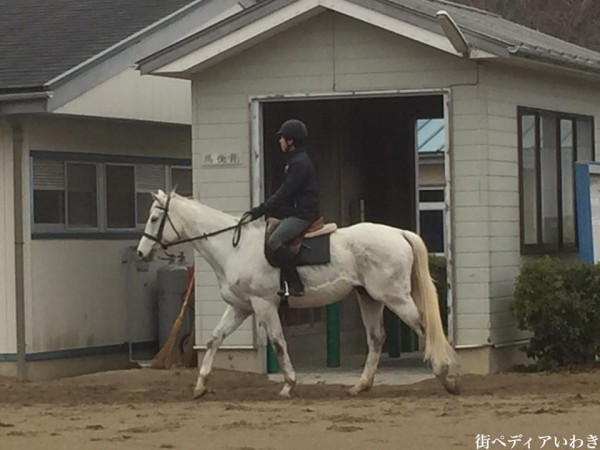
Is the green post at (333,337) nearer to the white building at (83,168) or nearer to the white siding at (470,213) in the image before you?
the white siding at (470,213)

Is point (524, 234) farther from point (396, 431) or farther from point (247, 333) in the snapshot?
point (396, 431)

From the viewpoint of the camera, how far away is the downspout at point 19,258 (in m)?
19.6

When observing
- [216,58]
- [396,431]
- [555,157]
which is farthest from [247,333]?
[396,431]

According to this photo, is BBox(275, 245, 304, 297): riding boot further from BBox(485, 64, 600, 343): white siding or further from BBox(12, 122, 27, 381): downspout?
BBox(12, 122, 27, 381): downspout

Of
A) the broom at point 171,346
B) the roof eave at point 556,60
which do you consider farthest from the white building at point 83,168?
the roof eave at point 556,60

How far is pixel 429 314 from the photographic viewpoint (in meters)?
16.1

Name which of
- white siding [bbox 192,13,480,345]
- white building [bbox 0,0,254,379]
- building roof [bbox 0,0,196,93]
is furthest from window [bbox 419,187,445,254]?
white siding [bbox 192,13,480,345]

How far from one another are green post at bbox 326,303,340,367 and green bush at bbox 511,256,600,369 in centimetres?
276

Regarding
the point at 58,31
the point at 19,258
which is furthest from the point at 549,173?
the point at 58,31

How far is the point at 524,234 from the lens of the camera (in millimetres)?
19062

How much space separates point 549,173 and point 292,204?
16.7 feet

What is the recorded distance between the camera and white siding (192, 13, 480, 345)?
1806cm

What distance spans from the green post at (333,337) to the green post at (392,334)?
1160mm

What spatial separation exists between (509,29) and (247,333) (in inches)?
259
